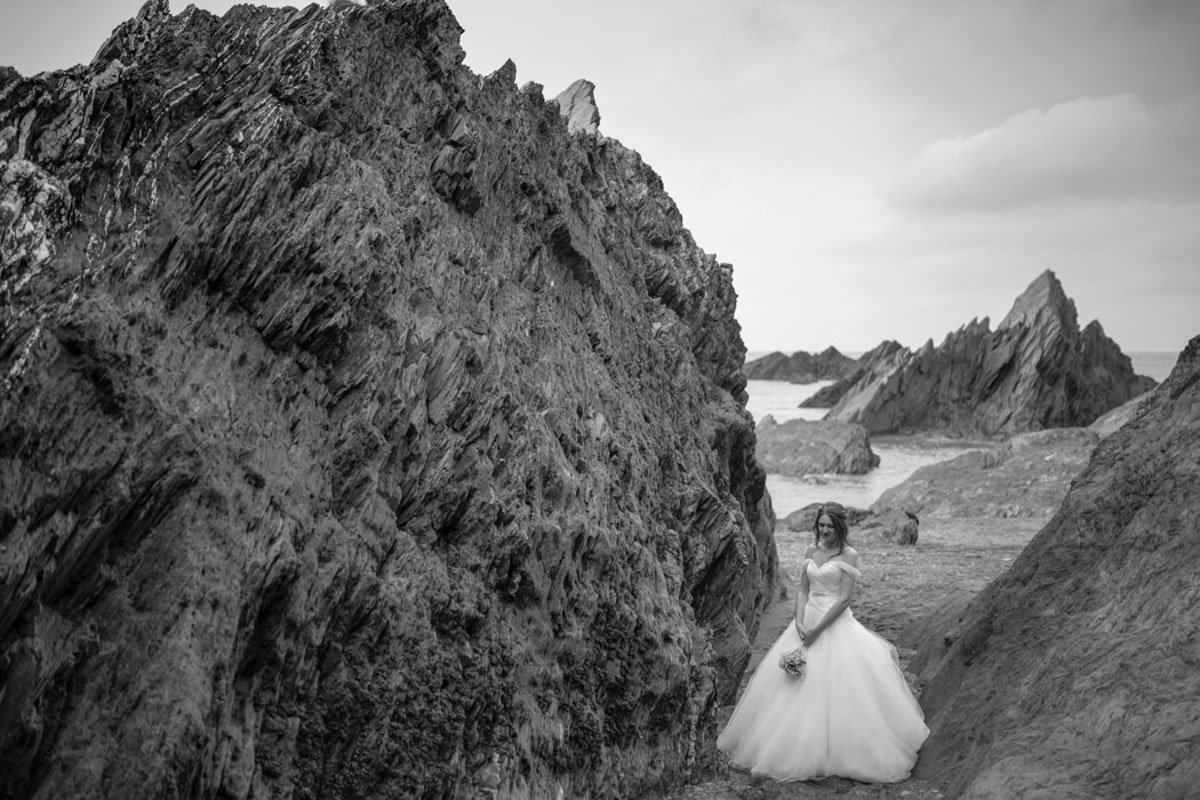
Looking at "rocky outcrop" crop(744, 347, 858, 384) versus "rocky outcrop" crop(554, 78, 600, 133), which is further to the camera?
"rocky outcrop" crop(744, 347, 858, 384)

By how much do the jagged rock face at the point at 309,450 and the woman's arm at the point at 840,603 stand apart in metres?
1.41

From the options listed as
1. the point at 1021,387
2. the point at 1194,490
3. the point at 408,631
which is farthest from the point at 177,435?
the point at 1021,387

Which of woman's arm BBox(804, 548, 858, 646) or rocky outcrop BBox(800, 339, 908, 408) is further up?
rocky outcrop BBox(800, 339, 908, 408)

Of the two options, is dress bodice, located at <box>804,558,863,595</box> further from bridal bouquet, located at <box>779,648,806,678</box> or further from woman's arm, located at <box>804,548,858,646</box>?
bridal bouquet, located at <box>779,648,806,678</box>

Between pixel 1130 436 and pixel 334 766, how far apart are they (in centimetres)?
897

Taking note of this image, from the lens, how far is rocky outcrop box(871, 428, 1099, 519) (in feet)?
108

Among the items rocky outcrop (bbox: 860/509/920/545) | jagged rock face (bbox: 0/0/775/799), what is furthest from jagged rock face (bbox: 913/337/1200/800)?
rocky outcrop (bbox: 860/509/920/545)

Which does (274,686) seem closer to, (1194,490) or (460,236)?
(460,236)

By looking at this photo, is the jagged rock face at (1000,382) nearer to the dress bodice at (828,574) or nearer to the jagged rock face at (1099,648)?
the dress bodice at (828,574)

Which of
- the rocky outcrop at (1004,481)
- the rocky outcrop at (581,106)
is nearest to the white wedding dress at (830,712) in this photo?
the rocky outcrop at (581,106)

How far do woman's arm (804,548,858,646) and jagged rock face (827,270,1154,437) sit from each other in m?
64.7

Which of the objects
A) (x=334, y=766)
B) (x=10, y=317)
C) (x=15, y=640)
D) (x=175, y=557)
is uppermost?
Answer: (x=10, y=317)

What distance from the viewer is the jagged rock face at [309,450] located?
5.10 metres

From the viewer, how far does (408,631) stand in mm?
6770
